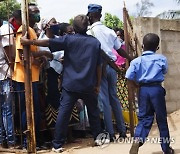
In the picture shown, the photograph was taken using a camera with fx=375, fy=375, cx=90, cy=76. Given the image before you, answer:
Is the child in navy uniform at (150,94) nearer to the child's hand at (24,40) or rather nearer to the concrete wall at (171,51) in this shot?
the child's hand at (24,40)

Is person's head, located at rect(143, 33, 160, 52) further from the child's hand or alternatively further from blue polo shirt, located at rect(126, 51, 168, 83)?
the child's hand

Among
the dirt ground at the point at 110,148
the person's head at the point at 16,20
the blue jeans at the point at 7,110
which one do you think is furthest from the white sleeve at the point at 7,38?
the dirt ground at the point at 110,148

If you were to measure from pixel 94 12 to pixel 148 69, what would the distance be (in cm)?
137

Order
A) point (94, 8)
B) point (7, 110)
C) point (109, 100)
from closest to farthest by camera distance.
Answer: point (7, 110)
point (94, 8)
point (109, 100)

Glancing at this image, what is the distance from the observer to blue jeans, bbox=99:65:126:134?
5125mm

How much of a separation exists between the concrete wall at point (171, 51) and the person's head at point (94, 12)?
1.91m

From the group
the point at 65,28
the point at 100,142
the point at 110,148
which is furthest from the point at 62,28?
the point at 110,148

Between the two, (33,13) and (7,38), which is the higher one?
(33,13)

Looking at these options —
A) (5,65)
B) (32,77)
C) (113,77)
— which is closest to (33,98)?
(32,77)

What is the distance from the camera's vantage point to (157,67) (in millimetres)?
4191

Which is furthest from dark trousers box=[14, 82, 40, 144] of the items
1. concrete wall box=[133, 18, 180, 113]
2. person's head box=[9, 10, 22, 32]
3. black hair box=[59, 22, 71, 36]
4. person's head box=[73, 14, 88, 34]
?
concrete wall box=[133, 18, 180, 113]

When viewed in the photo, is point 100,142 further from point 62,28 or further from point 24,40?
point 62,28

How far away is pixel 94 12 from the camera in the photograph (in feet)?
16.8

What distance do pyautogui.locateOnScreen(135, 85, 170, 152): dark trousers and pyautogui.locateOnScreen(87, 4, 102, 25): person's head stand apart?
1.38 m
